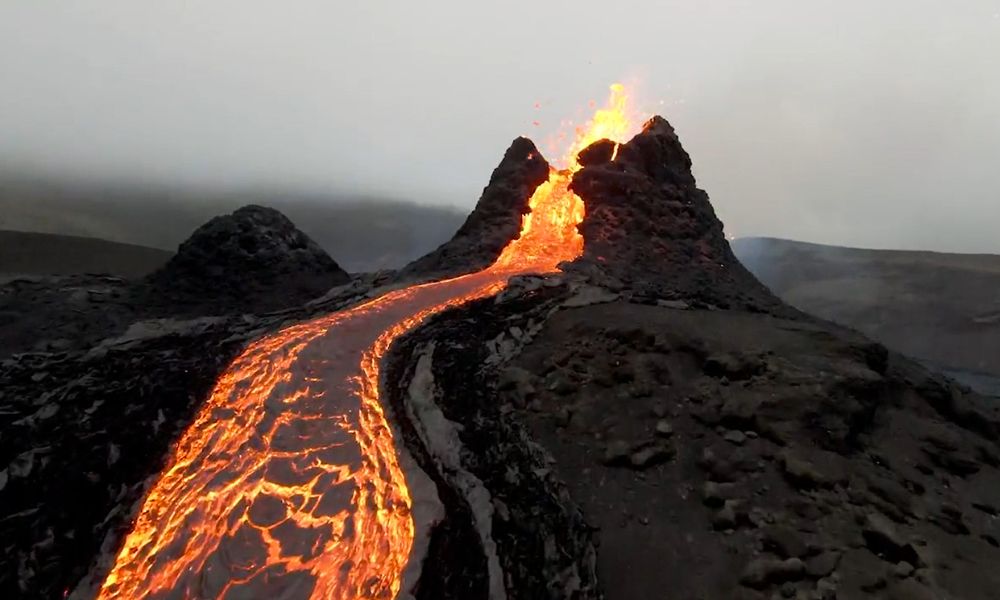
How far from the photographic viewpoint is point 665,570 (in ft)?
15.8

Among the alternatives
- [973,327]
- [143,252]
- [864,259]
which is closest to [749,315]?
[973,327]

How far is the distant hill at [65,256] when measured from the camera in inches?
1023

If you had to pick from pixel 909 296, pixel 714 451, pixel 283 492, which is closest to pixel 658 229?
pixel 714 451

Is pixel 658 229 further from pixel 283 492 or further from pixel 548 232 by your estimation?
pixel 283 492

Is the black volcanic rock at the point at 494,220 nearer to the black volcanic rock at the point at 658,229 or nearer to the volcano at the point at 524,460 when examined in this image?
the black volcanic rock at the point at 658,229

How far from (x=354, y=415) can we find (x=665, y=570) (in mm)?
3228

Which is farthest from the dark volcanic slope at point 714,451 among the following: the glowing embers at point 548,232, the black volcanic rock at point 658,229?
the glowing embers at point 548,232

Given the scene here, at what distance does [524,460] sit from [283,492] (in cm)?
226

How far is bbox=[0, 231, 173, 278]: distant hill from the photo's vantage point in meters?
26.0

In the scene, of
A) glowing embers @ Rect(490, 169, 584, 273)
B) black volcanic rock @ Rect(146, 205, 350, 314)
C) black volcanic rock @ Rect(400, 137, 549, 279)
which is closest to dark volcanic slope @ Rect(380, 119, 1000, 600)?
glowing embers @ Rect(490, 169, 584, 273)

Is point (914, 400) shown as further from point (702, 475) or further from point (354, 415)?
point (354, 415)

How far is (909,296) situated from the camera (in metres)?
34.7

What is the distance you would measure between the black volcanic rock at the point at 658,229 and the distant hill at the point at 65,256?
22908 millimetres

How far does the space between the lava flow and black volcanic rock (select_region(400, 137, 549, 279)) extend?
3708 millimetres
